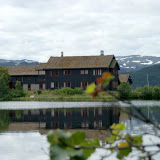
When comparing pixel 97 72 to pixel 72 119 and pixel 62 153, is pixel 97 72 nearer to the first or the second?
pixel 72 119

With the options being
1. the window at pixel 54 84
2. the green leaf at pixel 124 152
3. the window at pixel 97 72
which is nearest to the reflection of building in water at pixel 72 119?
the green leaf at pixel 124 152

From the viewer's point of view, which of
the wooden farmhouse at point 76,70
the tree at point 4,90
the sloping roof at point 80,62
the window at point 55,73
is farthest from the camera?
the window at point 55,73

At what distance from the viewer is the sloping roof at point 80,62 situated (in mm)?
65062

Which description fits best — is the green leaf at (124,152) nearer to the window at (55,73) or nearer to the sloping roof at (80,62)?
the sloping roof at (80,62)

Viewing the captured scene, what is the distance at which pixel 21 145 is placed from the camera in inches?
591

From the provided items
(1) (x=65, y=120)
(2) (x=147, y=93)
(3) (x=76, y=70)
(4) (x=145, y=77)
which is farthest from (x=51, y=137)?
(4) (x=145, y=77)

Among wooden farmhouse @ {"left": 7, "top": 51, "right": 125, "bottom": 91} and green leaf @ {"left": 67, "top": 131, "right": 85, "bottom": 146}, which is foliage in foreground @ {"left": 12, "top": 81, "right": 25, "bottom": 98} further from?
green leaf @ {"left": 67, "top": 131, "right": 85, "bottom": 146}

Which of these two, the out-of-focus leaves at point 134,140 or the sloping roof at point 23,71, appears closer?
the out-of-focus leaves at point 134,140

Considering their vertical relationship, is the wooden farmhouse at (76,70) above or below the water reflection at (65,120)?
above

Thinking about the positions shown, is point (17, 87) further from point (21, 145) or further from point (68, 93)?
point (21, 145)

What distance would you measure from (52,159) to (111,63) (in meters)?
63.9

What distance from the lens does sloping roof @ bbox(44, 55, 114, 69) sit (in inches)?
2562

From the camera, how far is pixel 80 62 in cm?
6694

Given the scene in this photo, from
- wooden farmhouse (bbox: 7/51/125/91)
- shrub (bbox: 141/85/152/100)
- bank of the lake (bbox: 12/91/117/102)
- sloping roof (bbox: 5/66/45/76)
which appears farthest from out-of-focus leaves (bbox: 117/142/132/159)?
sloping roof (bbox: 5/66/45/76)
